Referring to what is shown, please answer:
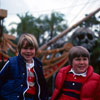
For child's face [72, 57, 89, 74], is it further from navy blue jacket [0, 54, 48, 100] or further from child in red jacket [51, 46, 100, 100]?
navy blue jacket [0, 54, 48, 100]

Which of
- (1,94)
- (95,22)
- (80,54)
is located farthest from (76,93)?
(95,22)

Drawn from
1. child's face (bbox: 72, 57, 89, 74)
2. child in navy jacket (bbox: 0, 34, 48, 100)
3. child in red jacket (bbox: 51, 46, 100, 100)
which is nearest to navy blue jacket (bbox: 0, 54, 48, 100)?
child in navy jacket (bbox: 0, 34, 48, 100)

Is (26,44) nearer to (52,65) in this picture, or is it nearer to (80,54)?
(80,54)

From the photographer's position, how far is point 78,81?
4.05ft

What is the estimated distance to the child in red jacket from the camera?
3.74 feet

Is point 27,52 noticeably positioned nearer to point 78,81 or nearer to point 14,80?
point 14,80

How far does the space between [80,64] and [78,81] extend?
126 millimetres

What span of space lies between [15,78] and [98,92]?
0.59m

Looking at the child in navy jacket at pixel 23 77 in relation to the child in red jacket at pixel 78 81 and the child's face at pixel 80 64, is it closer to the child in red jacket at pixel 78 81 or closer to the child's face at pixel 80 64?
the child in red jacket at pixel 78 81

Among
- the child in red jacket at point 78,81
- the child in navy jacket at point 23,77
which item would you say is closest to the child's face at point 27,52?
the child in navy jacket at point 23,77

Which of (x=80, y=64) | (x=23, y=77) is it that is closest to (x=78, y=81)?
(x=80, y=64)

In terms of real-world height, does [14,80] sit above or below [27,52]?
below

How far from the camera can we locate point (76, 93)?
1.21 meters

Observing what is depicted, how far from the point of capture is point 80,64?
48.6 inches
